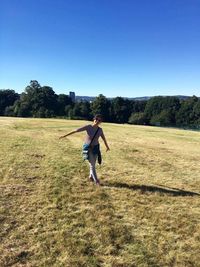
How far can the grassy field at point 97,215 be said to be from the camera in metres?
5.17

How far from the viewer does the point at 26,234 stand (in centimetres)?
572

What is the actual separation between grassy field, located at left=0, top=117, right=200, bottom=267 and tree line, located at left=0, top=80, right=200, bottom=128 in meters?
65.1

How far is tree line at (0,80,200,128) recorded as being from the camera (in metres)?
84.0

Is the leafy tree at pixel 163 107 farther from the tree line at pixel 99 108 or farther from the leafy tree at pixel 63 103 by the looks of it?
the leafy tree at pixel 63 103

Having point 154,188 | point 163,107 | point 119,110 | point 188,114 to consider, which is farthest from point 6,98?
point 154,188

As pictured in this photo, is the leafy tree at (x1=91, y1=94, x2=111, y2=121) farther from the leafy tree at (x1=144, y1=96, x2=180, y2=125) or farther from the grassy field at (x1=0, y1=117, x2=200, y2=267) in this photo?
the grassy field at (x1=0, y1=117, x2=200, y2=267)

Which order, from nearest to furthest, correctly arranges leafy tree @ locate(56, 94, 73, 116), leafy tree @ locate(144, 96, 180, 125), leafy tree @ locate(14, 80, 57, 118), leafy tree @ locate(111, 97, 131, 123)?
leafy tree @ locate(14, 80, 57, 118) < leafy tree @ locate(56, 94, 73, 116) < leafy tree @ locate(111, 97, 131, 123) < leafy tree @ locate(144, 96, 180, 125)

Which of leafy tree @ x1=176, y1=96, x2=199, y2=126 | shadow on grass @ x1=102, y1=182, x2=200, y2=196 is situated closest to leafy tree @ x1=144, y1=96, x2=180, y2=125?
leafy tree @ x1=176, y1=96, x2=199, y2=126

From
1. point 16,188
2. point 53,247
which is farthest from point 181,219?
point 16,188

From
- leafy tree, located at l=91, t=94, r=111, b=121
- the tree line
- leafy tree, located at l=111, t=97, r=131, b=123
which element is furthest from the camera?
leafy tree, located at l=111, t=97, r=131, b=123

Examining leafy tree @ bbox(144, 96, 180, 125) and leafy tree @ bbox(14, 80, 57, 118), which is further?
leafy tree @ bbox(144, 96, 180, 125)

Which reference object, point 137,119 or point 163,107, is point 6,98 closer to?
point 137,119

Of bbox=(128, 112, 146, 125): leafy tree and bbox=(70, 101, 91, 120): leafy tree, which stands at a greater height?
bbox=(70, 101, 91, 120): leafy tree

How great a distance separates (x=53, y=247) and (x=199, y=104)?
99.4 metres
